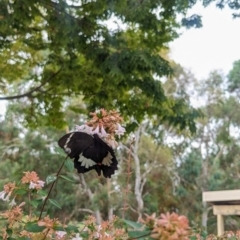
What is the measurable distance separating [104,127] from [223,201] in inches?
143

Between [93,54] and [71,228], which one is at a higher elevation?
[93,54]

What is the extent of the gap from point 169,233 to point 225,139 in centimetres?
592

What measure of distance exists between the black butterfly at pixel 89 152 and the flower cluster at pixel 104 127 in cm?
1

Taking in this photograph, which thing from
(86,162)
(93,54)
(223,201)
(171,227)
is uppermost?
(93,54)

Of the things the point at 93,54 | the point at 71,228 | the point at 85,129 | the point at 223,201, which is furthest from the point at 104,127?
the point at 223,201

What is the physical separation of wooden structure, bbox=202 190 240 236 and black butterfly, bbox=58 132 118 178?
11.0 ft

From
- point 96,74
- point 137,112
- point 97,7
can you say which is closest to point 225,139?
point 137,112

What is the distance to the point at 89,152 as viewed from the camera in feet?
1.89

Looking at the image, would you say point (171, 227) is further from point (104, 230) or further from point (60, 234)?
point (104, 230)

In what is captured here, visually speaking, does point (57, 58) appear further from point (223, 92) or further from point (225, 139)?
point (223, 92)

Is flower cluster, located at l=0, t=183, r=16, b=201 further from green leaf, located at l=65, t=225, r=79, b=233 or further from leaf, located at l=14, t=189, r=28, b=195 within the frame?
green leaf, located at l=65, t=225, r=79, b=233

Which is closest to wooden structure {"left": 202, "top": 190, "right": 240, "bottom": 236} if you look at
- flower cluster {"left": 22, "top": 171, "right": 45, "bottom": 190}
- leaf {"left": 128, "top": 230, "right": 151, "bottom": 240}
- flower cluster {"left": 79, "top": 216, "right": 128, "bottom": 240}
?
flower cluster {"left": 79, "top": 216, "right": 128, "bottom": 240}

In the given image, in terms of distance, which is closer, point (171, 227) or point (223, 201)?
point (171, 227)

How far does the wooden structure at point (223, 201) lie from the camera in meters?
3.81
